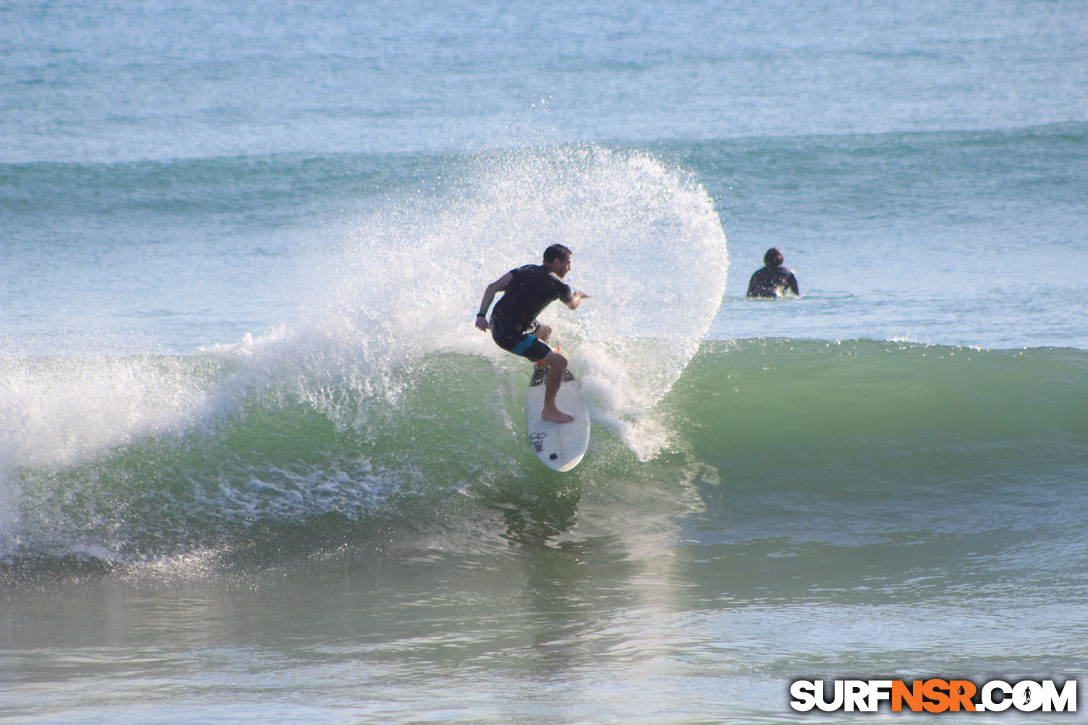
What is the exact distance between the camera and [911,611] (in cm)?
451

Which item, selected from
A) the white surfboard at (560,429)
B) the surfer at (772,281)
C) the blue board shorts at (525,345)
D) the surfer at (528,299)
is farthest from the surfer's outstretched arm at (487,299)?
the surfer at (772,281)

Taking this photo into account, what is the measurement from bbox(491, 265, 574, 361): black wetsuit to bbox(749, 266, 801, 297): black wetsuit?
24.4 feet

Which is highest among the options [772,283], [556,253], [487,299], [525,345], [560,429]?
[772,283]

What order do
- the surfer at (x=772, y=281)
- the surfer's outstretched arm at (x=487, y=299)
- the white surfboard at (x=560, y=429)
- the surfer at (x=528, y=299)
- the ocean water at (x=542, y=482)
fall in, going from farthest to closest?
the surfer at (x=772, y=281) → the white surfboard at (x=560, y=429) → the surfer at (x=528, y=299) → the surfer's outstretched arm at (x=487, y=299) → the ocean water at (x=542, y=482)

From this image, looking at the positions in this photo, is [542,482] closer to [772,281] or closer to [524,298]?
[524,298]

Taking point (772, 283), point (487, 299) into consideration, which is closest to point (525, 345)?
point (487, 299)

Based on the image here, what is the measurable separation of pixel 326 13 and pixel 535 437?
2981 cm

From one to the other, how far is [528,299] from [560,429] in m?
0.98

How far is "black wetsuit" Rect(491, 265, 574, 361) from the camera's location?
20.0 feet

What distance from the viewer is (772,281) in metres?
13.0

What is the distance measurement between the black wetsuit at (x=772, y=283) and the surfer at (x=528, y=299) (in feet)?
24.2

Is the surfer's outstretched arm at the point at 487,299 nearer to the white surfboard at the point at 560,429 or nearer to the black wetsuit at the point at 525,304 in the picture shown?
the black wetsuit at the point at 525,304

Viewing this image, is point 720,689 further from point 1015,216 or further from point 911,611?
point 1015,216

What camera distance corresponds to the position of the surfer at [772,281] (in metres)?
13.0
